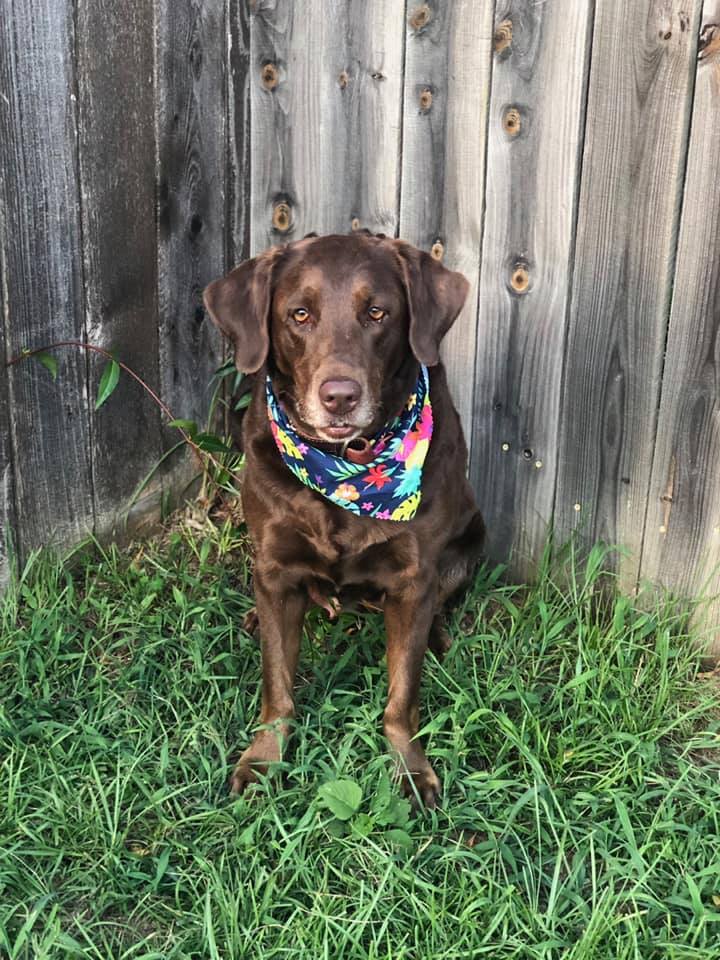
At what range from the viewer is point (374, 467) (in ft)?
9.55

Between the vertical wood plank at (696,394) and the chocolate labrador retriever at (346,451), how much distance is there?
0.73 metres

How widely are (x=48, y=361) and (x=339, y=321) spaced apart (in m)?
0.99

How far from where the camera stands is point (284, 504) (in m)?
2.97

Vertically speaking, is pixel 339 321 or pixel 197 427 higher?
pixel 339 321

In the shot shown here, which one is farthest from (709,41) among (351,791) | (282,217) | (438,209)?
(351,791)

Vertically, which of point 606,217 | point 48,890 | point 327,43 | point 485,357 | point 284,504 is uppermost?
point 327,43

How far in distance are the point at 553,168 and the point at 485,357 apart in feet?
2.11

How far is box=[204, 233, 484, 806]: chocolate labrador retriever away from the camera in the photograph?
2.78 m

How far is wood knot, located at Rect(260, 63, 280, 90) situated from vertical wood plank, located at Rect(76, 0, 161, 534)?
492mm

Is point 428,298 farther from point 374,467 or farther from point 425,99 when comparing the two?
point 425,99

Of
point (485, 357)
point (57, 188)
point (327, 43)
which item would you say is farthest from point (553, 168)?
point (57, 188)

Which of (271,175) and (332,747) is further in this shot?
(271,175)

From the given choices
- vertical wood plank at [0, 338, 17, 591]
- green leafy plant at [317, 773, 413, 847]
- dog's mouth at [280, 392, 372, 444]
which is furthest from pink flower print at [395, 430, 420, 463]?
vertical wood plank at [0, 338, 17, 591]

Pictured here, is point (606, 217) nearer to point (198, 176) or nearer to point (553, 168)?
point (553, 168)
